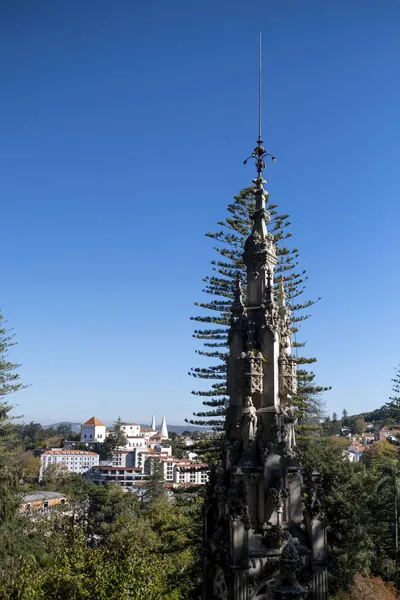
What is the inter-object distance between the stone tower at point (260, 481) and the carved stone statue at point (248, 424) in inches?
0.6

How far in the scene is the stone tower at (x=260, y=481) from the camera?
6.84 m

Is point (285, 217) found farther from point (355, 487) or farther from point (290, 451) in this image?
point (290, 451)

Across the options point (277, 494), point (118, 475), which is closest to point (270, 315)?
point (277, 494)

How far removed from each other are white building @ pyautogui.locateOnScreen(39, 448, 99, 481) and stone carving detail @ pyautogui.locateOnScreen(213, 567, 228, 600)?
315ft

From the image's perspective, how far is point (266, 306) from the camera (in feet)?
26.2

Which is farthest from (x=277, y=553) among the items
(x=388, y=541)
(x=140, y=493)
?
(x=140, y=493)

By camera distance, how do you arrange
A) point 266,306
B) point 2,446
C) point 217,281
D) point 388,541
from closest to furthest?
1. point 266,306
2. point 217,281
3. point 388,541
4. point 2,446

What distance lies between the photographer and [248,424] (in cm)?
752

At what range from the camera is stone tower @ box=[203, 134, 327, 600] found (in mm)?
6844

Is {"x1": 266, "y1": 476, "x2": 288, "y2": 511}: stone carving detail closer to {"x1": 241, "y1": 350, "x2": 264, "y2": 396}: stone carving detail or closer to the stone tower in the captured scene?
the stone tower

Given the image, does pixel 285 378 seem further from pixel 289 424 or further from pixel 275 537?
pixel 275 537

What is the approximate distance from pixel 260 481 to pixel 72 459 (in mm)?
103587

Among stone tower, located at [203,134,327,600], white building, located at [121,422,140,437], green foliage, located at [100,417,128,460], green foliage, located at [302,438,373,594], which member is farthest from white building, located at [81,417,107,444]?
stone tower, located at [203,134,327,600]

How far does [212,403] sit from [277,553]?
12.1 metres
